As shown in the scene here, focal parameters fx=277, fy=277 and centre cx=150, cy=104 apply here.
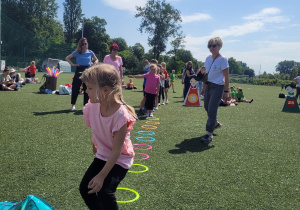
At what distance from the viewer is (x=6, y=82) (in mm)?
15938

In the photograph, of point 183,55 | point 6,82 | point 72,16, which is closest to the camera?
point 6,82

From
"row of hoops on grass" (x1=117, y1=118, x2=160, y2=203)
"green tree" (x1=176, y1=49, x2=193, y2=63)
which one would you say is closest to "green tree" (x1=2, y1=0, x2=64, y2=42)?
"green tree" (x1=176, y1=49, x2=193, y2=63)

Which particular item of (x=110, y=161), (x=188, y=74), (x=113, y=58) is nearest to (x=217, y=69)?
(x=113, y=58)

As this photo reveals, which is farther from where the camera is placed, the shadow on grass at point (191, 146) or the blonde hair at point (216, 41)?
the blonde hair at point (216, 41)

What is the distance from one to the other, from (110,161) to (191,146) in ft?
12.6

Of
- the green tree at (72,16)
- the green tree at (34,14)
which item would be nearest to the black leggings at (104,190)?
the green tree at (34,14)

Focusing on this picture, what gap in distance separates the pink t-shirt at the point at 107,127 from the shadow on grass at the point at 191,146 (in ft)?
9.58

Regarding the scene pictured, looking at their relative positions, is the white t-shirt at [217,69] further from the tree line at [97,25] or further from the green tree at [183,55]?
the green tree at [183,55]

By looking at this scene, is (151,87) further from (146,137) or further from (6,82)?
(6,82)

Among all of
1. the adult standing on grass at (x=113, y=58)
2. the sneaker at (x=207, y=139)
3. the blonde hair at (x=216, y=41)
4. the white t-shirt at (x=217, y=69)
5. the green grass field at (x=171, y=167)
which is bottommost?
the green grass field at (x=171, y=167)

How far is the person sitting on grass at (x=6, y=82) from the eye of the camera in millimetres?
15656

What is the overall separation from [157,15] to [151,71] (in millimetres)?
70172

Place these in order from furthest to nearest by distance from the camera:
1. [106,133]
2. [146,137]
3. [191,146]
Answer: [146,137] < [191,146] < [106,133]

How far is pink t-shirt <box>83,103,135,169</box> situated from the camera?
2.32 m
